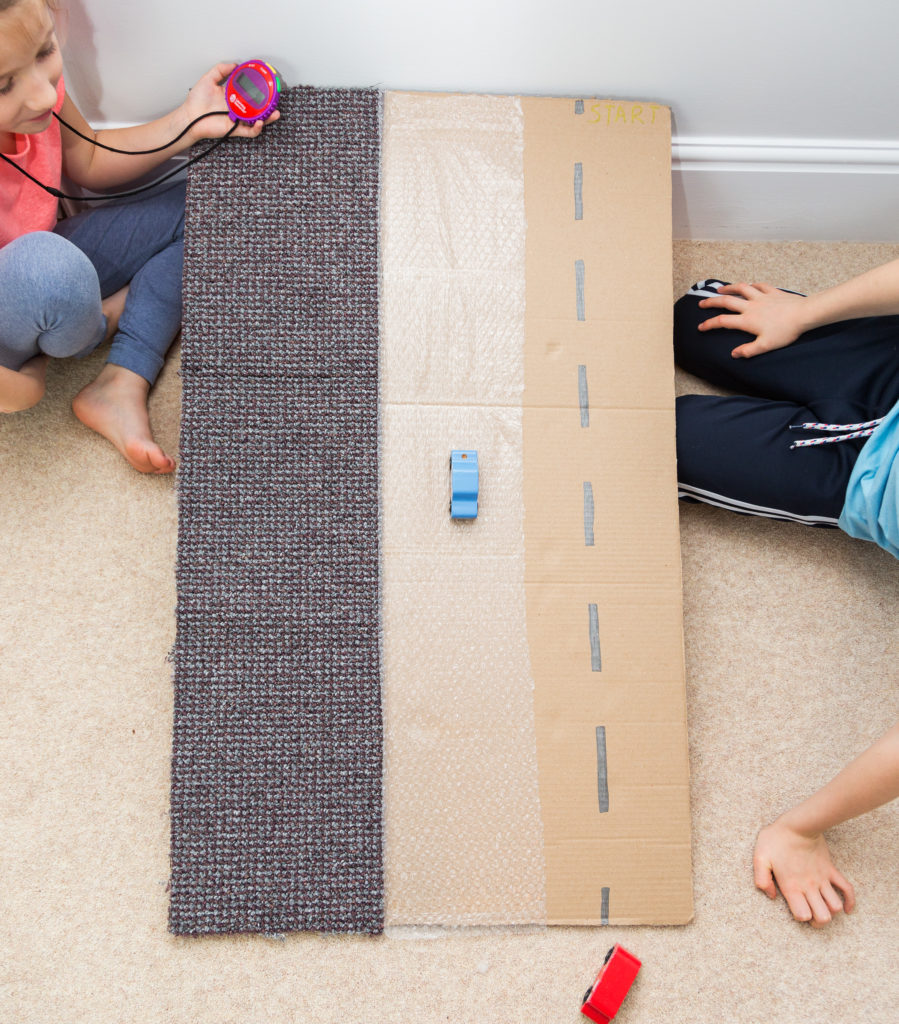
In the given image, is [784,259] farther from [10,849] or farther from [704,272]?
[10,849]

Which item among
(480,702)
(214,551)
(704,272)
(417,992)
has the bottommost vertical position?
(417,992)

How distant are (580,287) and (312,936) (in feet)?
2.40

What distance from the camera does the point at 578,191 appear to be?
0.93 metres

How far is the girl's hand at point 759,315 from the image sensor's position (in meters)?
0.94

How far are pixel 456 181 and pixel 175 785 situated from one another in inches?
27.3

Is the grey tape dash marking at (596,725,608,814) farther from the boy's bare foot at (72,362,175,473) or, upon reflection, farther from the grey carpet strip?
the boy's bare foot at (72,362,175,473)

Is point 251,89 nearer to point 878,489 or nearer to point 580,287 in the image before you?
point 580,287

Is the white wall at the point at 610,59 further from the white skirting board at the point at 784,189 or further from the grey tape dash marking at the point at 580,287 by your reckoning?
the grey tape dash marking at the point at 580,287

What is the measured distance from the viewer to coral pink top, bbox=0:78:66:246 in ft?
2.80

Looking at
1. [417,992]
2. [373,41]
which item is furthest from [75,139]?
[417,992]

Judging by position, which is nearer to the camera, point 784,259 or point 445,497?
point 445,497

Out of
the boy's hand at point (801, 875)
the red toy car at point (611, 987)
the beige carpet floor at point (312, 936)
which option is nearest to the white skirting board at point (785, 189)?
the beige carpet floor at point (312, 936)

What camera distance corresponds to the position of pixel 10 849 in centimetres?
87

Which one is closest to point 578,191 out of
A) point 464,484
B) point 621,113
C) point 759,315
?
point 621,113
